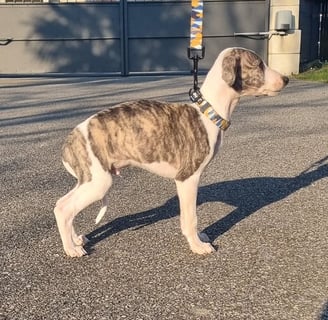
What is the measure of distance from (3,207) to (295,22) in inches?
520

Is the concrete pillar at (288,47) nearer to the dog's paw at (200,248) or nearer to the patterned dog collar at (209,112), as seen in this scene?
the patterned dog collar at (209,112)

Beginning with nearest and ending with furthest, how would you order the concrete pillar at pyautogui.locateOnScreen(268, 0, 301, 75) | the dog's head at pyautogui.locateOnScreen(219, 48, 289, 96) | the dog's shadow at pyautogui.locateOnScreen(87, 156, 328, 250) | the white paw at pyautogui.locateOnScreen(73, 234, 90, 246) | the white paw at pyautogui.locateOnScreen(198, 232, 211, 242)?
the dog's head at pyautogui.locateOnScreen(219, 48, 289, 96) < the white paw at pyautogui.locateOnScreen(73, 234, 90, 246) < the white paw at pyautogui.locateOnScreen(198, 232, 211, 242) < the dog's shadow at pyautogui.locateOnScreen(87, 156, 328, 250) < the concrete pillar at pyautogui.locateOnScreen(268, 0, 301, 75)

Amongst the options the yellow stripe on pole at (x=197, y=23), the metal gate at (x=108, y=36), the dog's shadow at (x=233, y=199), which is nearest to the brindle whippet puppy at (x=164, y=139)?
the dog's shadow at (x=233, y=199)

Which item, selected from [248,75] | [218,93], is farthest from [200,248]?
[248,75]

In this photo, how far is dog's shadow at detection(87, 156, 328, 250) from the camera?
4.07m

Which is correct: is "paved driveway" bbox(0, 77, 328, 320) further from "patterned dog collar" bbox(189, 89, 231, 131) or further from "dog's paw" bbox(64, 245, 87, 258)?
"patterned dog collar" bbox(189, 89, 231, 131)

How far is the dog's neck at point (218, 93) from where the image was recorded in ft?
11.7

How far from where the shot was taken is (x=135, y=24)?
689 inches

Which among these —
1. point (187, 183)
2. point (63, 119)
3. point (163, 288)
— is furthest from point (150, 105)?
point (63, 119)

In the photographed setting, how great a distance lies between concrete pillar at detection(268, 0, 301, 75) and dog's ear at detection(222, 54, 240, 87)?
42.1 ft

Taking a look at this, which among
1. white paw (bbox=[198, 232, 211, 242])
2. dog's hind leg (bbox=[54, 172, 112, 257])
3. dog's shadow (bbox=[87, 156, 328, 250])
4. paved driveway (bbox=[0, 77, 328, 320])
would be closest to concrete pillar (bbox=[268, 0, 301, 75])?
paved driveway (bbox=[0, 77, 328, 320])

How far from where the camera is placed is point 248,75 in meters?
3.60

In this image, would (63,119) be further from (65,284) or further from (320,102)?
(65,284)

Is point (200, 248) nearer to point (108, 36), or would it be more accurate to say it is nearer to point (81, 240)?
point (81, 240)
